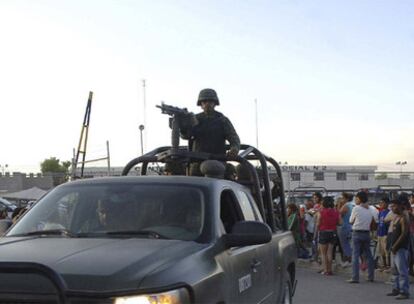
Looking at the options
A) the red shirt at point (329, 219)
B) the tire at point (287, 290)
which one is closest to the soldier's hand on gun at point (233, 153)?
the tire at point (287, 290)

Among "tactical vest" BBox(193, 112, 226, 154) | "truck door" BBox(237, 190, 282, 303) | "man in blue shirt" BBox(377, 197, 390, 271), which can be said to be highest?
"tactical vest" BBox(193, 112, 226, 154)

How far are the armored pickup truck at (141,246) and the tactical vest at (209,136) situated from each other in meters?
1.89

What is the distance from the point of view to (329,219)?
42.3 feet

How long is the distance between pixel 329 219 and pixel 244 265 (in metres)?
8.59

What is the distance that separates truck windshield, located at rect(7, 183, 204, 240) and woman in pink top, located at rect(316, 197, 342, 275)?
28.7ft

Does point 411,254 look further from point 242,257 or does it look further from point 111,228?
Answer: point 111,228

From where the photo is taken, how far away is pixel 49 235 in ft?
14.1

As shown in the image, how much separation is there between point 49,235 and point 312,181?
58.6m

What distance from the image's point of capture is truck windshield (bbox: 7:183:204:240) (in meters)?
4.25

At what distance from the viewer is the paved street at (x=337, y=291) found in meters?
9.50

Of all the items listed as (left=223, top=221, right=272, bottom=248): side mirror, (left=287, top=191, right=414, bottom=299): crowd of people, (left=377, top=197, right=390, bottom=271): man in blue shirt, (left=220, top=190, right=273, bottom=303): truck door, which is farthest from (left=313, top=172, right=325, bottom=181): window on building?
(left=223, top=221, right=272, bottom=248): side mirror

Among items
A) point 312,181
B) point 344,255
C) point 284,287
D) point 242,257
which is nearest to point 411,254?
point 344,255

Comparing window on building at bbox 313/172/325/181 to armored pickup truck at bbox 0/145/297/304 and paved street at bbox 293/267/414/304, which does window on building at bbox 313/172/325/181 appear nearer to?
paved street at bbox 293/267/414/304

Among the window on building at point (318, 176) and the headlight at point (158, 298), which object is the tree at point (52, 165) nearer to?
the window on building at point (318, 176)
